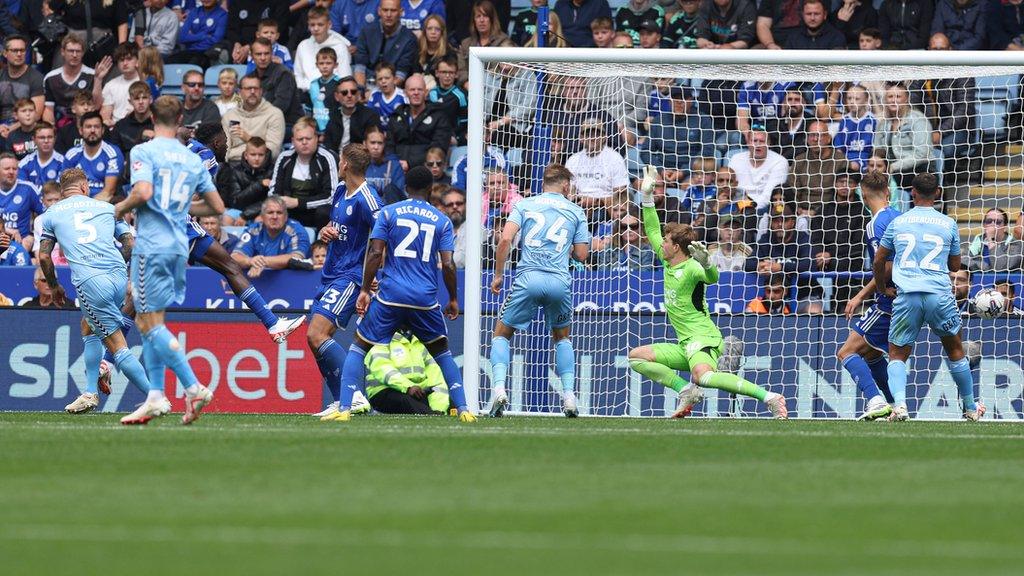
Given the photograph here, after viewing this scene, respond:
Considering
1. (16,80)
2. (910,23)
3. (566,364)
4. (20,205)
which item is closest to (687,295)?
(566,364)

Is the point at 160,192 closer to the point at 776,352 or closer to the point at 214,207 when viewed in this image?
the point at 214,207

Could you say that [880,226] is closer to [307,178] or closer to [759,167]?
[759,167]

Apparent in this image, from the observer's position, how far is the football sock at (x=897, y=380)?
1278 centimetres

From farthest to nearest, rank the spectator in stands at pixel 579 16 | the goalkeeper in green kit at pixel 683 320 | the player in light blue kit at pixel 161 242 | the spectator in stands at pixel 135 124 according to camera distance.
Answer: the spectator in stands at pixel 579 16
the spectator in stands at pixel 135 124
the goalkeeper in green kit at pixel 683 320
the player in light blue kit at pixel 161 242

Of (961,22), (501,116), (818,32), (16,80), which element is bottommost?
(501,116)

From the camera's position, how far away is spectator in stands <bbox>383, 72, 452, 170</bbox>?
715 inches

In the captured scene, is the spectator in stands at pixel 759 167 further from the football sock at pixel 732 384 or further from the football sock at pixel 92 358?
the football sock at pixel 92 358

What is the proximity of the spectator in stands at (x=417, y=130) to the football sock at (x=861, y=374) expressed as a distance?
623 centimetres

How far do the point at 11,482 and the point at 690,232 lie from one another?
25.5 feet

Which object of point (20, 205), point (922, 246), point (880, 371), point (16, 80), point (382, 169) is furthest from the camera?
point (16, 80)

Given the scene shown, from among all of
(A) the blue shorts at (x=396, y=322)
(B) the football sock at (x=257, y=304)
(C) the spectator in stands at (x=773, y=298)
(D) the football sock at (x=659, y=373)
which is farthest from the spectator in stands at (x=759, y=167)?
(B) the football sock at (x=257, y=304)

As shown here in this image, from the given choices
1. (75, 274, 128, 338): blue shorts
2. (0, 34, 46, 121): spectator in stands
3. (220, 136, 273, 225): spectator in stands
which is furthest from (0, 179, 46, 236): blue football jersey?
(75, 274, 128, 338): blue shorts

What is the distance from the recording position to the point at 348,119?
720 inches

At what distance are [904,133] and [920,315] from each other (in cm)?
351
